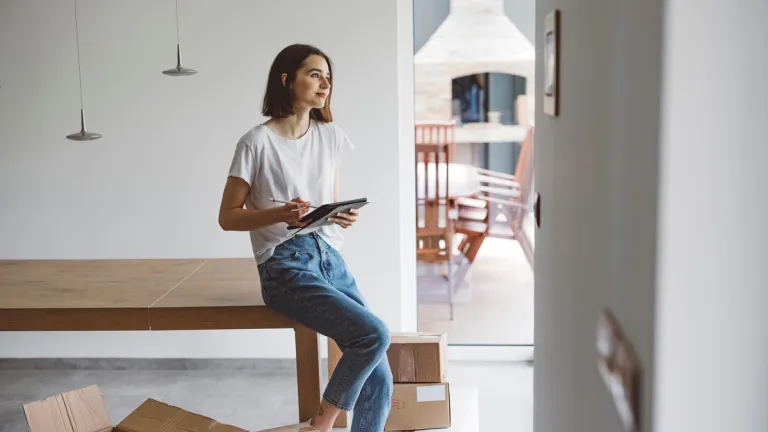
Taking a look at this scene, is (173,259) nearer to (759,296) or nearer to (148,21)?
(148,21)

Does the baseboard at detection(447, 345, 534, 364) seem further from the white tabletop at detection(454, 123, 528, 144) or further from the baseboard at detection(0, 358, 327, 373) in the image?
the white tabletop at detection(454, 123, 528, 144)

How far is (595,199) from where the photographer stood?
112 cm

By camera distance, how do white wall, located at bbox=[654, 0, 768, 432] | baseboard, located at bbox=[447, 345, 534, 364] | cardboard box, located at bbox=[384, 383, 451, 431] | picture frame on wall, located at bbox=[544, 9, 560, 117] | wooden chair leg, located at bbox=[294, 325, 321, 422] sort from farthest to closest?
baseboard, located at bbox=[447, 345, 534, 364] → cardboard box, located at bbox=[384, 383, 451, 431] → wooden chair leg, located at bbox=[294, 325, 321, 422] → picture frame on wall, located at bbox=[544, 9, 560, 117] → white wall, located at bbox=[654, 0, 768, 432]

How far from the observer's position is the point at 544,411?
1746 mm

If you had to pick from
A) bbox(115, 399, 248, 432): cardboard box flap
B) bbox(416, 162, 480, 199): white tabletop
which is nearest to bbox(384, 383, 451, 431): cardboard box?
bbox(115, 399, 248, 432): cardboard box flap

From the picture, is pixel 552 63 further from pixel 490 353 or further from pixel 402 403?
pixel 490 353

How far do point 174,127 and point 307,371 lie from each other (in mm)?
1462

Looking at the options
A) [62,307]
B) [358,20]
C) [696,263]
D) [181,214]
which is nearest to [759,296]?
[696,263]

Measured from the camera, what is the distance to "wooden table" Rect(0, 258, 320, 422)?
2936 millimetres

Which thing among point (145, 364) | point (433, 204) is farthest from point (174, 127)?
point (433, 204)

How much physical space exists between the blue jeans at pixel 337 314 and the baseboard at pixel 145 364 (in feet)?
4.16

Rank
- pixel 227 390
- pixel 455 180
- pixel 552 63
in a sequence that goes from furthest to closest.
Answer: pixel 455 180 < pixel 227 390 < pixel 552 63

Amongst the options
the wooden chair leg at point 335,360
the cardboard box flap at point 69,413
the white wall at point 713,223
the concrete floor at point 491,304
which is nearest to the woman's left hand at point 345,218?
the wooden chair leg at point 335,360

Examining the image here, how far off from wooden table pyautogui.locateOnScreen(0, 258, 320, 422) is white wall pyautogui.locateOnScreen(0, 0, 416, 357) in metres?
0.59
